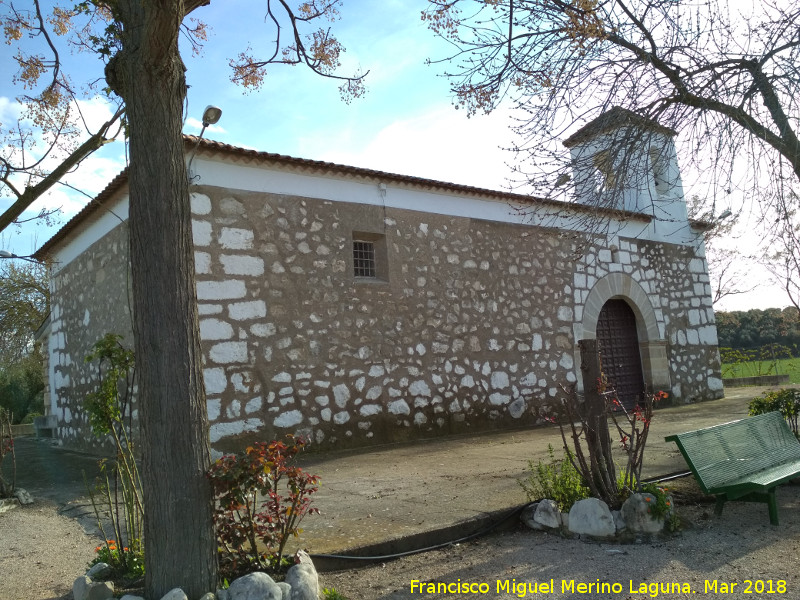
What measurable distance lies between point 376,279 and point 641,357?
236 inches

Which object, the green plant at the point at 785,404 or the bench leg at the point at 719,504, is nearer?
the bench leg at the point at 719,504

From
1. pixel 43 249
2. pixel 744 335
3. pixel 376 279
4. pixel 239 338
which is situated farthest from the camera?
pixel 744 335

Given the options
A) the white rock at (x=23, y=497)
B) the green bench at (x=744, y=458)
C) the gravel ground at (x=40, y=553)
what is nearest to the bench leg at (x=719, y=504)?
the green bench at (x=744, y=458)

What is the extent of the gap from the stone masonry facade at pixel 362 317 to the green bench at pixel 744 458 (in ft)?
6.32

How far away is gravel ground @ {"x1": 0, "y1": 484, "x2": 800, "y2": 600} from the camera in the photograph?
3.12 metres

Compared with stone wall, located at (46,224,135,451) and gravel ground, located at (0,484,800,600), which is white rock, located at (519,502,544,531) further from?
stone wall, located at (46,224,135,451)

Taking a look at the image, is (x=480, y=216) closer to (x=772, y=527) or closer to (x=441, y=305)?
(x=441, y=305)

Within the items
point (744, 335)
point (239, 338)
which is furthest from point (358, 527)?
point (744, 335)

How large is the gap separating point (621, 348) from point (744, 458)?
281 inches

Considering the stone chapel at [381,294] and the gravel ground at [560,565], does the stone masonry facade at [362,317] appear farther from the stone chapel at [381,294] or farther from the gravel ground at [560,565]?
the gravel ground at [560,565]

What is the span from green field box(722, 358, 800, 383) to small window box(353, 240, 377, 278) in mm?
12239

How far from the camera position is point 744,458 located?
14.9 feet

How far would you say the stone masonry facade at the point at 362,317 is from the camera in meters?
6.97

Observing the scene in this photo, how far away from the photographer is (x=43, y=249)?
10.2 meters
